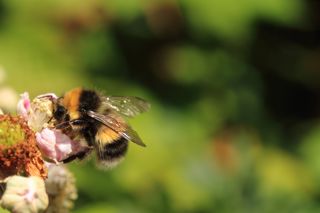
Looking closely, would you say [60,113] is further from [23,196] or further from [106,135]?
[23,196]

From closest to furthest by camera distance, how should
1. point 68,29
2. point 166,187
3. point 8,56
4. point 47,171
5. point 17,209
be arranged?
1. point 17,209
2. point 47,171
3. point 166,187
4. point 8,56
5. point 68,29

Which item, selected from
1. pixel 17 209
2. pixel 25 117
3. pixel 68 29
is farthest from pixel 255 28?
pixel 17 209

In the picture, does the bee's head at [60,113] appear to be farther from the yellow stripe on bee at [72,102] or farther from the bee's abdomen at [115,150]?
the bee's abdomen at [115,150]

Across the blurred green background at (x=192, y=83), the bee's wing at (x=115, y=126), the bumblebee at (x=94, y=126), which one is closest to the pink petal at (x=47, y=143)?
the bumblebee at (x=94, y=126)

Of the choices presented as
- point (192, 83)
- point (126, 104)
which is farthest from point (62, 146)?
point (192, 83)

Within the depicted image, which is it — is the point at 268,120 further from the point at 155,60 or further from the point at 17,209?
the point at 17,209

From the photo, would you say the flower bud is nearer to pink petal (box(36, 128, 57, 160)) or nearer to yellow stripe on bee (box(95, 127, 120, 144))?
pink petal (box(36, 128, 57, 160))
